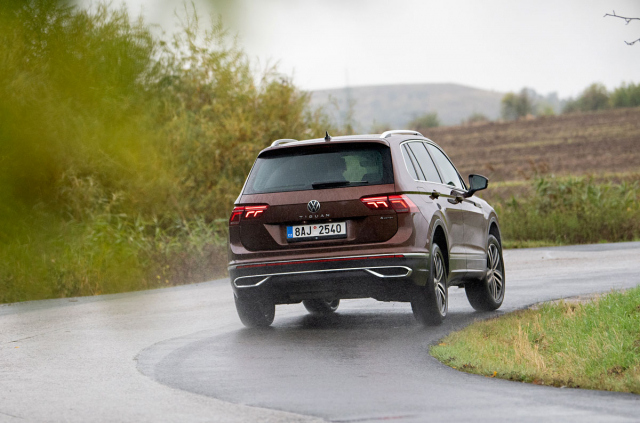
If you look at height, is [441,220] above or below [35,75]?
below

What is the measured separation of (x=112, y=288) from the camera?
53.9ft

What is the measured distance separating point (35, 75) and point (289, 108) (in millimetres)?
10726

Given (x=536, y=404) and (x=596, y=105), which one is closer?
(x=536, y=404)

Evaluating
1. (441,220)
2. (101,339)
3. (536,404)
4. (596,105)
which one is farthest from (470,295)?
(596,105)

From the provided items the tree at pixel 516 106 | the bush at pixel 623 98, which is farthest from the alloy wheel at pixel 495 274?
the tree at pixel 516 106

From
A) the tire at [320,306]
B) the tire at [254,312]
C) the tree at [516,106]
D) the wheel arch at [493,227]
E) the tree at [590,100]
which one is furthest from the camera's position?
the tree at [516,106]

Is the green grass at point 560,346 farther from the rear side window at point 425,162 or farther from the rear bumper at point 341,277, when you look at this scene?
the rear side window at point 425,162

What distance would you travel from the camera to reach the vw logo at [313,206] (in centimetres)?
946

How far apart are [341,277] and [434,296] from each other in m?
1.08

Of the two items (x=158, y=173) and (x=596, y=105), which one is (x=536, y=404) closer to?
(x=158, y=173)

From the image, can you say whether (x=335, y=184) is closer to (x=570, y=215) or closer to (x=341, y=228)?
(x=341, y=228)

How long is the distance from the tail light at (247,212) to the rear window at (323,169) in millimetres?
179

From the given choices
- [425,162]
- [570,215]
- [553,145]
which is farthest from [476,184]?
[553,145]

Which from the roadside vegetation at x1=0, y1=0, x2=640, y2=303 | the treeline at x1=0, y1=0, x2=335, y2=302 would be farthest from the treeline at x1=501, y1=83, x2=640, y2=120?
the treeline at x1=0, y1=0, x2=335, y2=302
